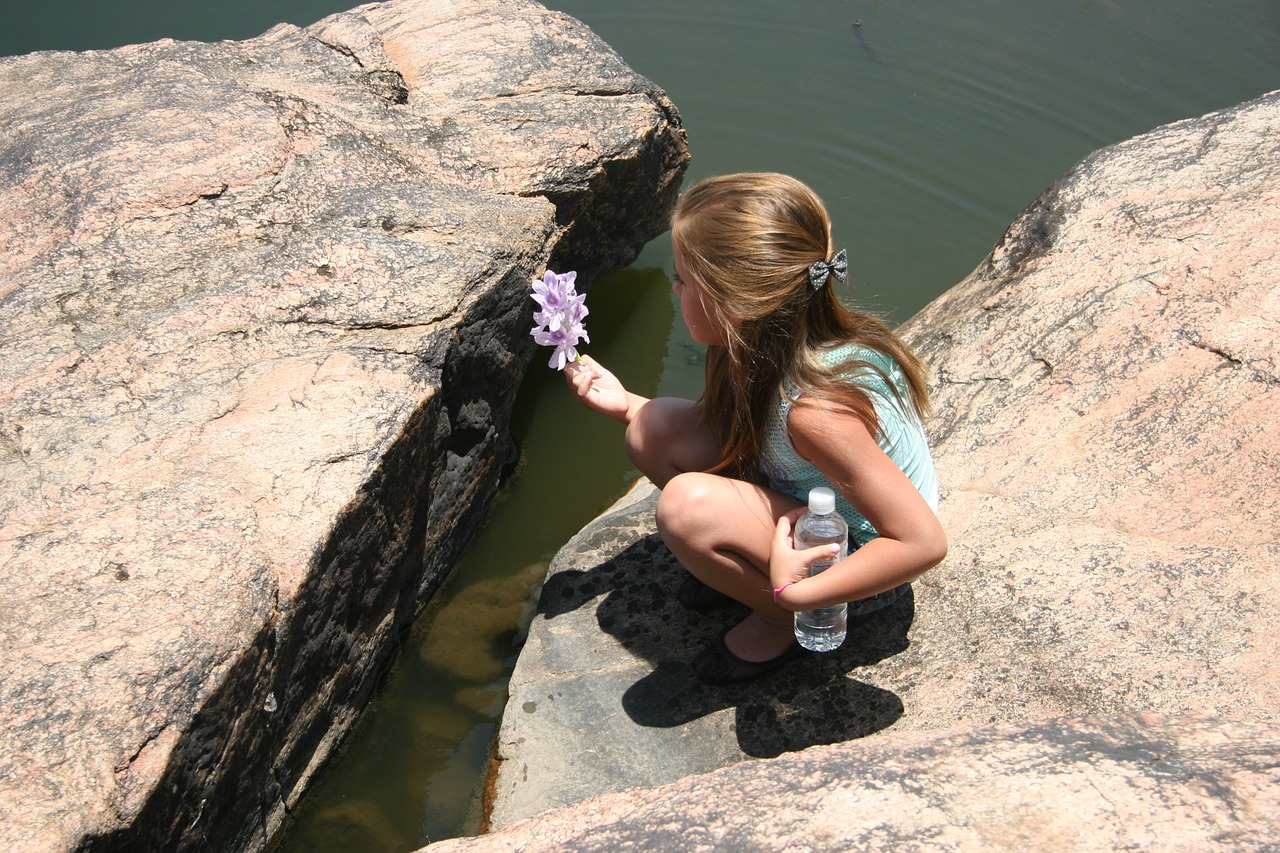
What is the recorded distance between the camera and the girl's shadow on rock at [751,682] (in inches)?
95.5

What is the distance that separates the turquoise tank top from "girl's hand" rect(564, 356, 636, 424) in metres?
0.47

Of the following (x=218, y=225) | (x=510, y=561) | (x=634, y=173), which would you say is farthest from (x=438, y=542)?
(x=634, y=173)

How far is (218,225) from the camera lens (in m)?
3.22

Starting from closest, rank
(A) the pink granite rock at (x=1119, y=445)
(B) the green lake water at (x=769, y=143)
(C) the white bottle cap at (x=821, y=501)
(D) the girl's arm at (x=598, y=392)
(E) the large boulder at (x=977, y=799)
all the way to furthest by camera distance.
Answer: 1. (E) the large boulder at (x=977, y=799)
2. (C) the white bottle cap at (x=821, y=501)
3. (A) the pink granite rock at (x=1119, y=445)
4. (D) the girl's arm at (x=598, y=392)
5. (B) the green lake water at (x=769, y=143)

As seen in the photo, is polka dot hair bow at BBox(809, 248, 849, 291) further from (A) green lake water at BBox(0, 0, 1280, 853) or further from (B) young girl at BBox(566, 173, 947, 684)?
(A) green lake water at BBox(0, 0, 1280, 853)

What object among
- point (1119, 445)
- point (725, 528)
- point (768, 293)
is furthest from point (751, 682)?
point (1119, 445)

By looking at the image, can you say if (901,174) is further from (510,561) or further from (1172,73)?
(510,561)

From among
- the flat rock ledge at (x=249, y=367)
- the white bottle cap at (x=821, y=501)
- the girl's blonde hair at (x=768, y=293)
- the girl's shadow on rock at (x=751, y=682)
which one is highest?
the girl's blonde hair at (x=768, y=293)

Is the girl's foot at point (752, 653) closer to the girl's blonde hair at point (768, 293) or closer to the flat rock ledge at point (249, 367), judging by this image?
the girl's blonde hair at point (768, 293)

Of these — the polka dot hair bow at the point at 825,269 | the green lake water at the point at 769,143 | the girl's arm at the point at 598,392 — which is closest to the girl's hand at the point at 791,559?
the polka dot hair bow at the point at 825,269

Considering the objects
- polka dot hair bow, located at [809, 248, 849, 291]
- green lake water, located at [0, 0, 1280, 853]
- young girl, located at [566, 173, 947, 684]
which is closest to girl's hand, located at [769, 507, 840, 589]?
young girl, located at [566, 173, 947, 684]

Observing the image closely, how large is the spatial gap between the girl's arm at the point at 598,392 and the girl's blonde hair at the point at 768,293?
1.54ft

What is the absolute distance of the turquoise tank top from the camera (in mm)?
2266

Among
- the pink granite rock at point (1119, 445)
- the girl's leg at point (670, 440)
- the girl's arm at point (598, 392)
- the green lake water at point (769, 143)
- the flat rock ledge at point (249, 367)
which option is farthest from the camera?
the green lake water at point (769, 143)
